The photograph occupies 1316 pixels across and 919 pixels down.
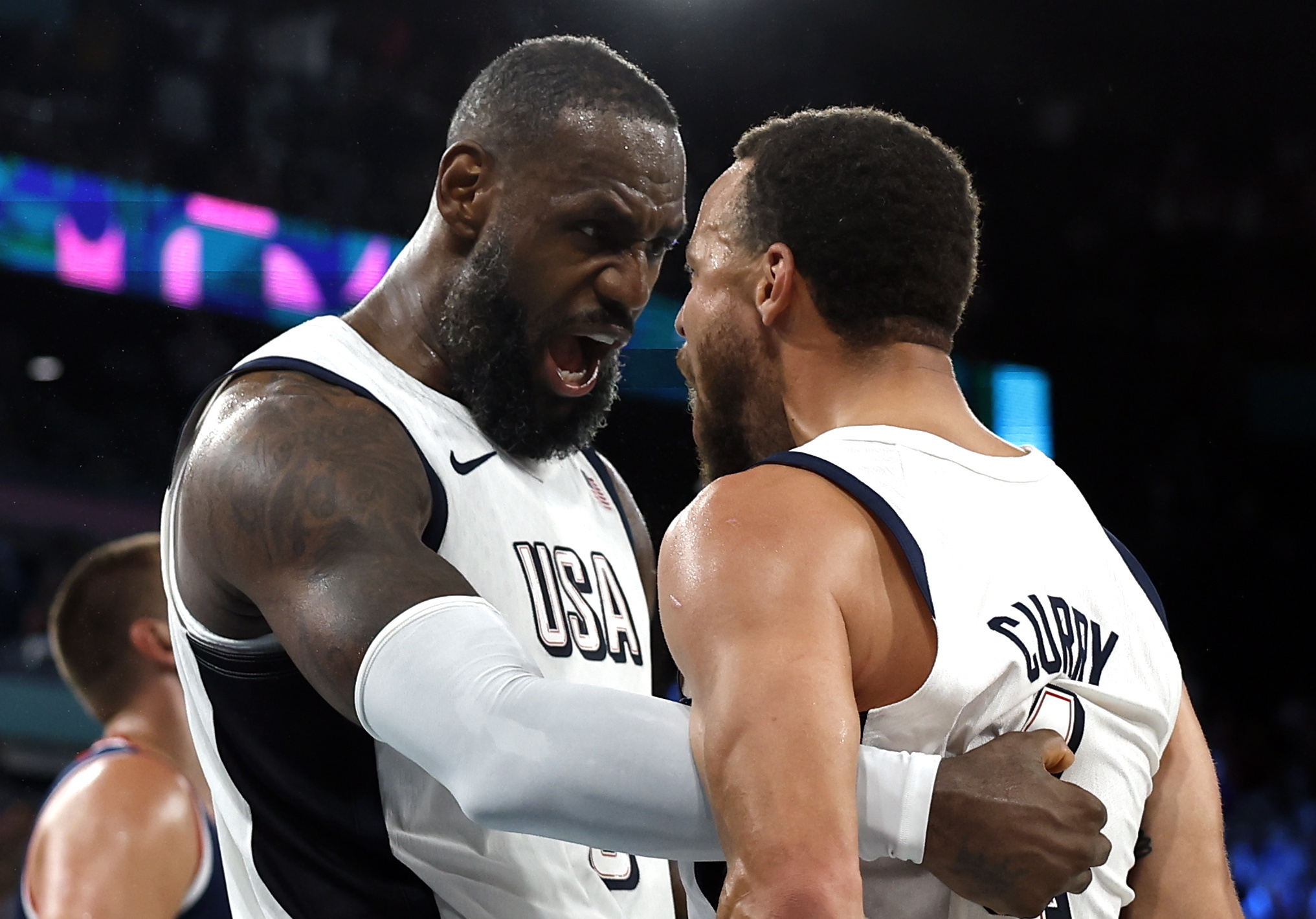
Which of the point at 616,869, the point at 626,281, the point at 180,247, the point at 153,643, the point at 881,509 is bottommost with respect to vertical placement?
the point at 153,643

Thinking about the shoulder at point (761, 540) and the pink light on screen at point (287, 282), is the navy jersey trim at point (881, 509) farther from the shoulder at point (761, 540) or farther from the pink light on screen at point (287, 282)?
the pink light on screen at point (287, 282)

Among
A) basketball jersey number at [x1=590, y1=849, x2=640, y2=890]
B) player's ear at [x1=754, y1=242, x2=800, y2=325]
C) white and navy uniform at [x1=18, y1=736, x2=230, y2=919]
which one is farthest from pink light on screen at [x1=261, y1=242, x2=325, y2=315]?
player's ear at [x1=754, y1=242, x2=800, y2=325]

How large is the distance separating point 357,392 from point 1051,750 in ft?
2.81

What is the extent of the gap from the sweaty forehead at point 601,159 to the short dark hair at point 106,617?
A: 1.73m

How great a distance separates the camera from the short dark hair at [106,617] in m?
2.87

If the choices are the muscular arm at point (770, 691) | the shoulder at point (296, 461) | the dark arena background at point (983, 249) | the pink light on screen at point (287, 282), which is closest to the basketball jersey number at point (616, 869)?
the shoulder at point (296, 461)

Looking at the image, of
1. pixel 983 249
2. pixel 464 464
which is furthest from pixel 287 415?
pixel 983 249

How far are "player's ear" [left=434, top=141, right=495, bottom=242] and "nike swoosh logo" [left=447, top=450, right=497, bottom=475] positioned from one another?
332 mm

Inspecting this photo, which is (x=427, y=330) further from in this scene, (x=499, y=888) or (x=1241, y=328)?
(x=1241, y=328)

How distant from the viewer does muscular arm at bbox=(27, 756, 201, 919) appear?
8.03 ft

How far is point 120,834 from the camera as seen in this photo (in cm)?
249

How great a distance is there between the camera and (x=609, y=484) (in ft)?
6.34

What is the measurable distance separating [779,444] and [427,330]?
593 mm

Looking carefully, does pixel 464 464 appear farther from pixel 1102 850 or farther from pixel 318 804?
pixel 1102 850
